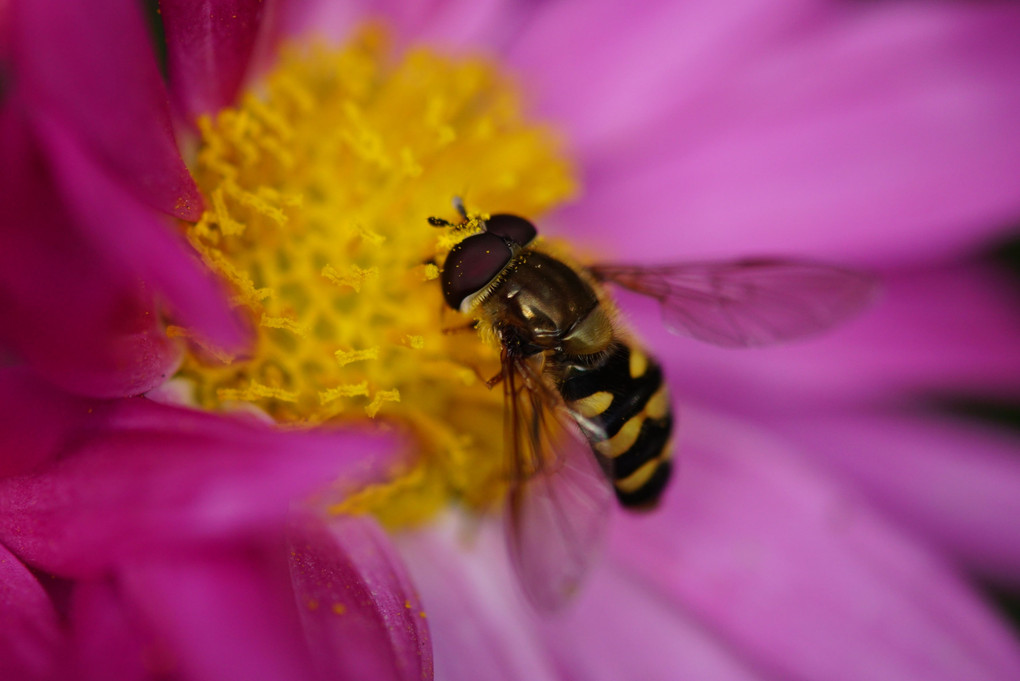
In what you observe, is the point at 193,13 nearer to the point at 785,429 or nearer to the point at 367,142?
the point at 367,142

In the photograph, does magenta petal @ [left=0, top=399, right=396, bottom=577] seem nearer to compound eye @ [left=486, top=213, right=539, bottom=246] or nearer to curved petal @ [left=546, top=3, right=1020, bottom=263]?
compound eye @ [left=486, top=213, right=539, bottom=246]

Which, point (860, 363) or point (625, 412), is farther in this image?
point (860, 363)

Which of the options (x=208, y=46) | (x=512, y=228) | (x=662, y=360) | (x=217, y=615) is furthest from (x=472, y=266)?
(x=662, y=360)

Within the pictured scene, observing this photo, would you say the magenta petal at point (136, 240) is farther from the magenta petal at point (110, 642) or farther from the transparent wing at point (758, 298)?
the transparent wing at point (758, 298)

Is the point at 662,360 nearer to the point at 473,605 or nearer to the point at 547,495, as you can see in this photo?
the point at 473,605

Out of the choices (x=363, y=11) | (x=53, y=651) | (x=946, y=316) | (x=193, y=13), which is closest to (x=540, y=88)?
(x=363, y=11)

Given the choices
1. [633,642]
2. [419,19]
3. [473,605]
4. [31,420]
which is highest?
[419,19]

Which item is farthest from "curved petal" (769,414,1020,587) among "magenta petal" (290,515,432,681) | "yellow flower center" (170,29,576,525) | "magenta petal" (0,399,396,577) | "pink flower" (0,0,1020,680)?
"magenta petal" (0,399,396,577)
